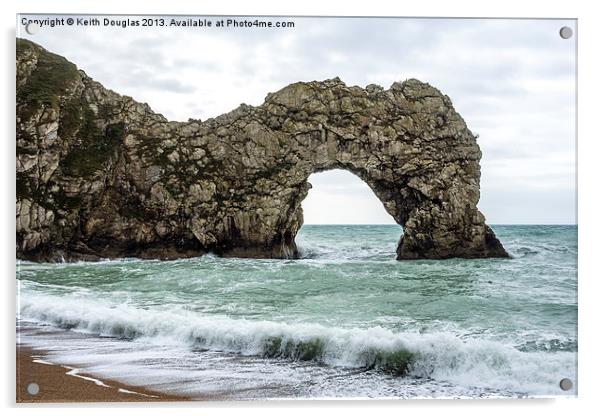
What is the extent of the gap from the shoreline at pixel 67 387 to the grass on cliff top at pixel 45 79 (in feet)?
16.0

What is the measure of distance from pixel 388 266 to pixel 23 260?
10775 millimetres

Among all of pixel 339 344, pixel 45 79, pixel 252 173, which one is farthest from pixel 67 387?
pixel 252 173

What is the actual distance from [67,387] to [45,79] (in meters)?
8.09

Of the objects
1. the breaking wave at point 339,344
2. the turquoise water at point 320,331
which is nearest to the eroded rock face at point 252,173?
the turquoise water at point 320,331

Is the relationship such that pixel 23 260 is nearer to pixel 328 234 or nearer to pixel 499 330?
pixel 499 330

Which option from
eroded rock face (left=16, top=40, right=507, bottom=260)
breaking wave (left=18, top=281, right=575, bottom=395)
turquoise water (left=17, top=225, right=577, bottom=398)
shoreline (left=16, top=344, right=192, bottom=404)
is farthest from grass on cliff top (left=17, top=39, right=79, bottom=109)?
shoreline (left=16, top=344, right=192, bottom=404)

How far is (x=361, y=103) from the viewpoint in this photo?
58.2 ft

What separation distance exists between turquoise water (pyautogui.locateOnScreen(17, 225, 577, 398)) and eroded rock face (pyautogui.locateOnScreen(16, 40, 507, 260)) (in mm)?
5598

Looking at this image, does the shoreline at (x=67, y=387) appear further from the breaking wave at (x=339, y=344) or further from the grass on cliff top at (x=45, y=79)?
the grass on cliff top at (x=45, y=79)

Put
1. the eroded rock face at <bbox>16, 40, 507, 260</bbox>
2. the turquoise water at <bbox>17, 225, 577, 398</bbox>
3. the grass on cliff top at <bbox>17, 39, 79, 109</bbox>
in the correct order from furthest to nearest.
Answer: the eroded rock face at <bbox>16, 40, 507, 260</bbox>
the grass on cliff top at <bbox>17, 39, 79, 109</bbox>
the turquoise water at <bbox>17, 225, 577, 398</bbox>

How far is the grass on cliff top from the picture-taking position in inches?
390

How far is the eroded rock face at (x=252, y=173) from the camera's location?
16953mm

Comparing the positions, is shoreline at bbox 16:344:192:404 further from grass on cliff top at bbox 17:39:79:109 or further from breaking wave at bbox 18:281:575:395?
grass on cliff top at bbox 17:39:79:109
